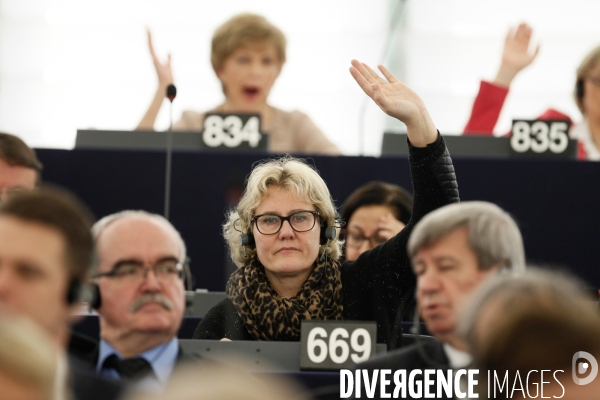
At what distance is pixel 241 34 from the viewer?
4375 millimetres

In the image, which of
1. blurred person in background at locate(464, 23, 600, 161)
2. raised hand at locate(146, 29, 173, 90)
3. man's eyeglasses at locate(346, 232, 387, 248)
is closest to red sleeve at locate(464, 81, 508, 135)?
blurred person in background at locate(464, 23, 600, 161)

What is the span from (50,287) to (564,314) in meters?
1.09

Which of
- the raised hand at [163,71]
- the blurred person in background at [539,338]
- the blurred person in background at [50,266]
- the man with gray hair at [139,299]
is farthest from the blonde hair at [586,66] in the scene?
the blurred person in background at [539,338]

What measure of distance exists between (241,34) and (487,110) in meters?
1.15

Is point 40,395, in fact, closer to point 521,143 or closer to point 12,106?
point 521,143

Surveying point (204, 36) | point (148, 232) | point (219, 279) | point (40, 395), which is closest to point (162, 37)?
point (204, 36)

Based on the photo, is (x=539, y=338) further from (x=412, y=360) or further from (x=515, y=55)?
(x=515, y=55)

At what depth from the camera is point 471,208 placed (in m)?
2.14

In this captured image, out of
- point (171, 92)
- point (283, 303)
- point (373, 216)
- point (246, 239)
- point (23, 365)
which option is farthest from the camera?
point (171, 92)

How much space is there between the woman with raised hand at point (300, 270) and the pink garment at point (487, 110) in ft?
5.07

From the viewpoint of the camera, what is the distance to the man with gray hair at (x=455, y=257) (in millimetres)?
2055

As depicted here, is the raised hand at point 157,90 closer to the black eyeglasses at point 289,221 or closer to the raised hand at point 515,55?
the raised hand at point 515,55

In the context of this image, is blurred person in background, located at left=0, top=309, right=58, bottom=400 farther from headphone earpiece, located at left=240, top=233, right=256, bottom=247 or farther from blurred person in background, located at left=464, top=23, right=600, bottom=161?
blurred person in background, located at left=464, top=23, right=600, bottom=161

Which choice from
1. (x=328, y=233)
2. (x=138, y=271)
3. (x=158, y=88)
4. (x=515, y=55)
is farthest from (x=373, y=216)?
(x=138, y=271)
